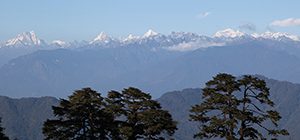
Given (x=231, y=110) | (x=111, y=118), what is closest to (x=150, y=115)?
(x=111, y=118)

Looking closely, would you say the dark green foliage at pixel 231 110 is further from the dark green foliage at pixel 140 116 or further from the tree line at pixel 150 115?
the dark green foliage at pixel 140 116

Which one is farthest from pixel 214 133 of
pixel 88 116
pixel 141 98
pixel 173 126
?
pixel 88 116

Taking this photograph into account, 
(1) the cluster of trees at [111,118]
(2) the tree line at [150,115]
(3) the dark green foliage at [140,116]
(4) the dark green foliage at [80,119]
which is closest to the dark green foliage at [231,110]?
(2) the tree line at [150,115]

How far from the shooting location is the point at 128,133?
40.2 metres

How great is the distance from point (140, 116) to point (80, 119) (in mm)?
4438

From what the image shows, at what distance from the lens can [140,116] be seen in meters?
40.3

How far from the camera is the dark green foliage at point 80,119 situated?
41.0 m

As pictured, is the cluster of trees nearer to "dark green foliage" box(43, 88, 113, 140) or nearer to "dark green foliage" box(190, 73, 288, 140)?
"dark green foliage" box(43, 88, 113, 140)

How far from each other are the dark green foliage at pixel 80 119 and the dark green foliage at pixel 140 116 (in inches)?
38.6

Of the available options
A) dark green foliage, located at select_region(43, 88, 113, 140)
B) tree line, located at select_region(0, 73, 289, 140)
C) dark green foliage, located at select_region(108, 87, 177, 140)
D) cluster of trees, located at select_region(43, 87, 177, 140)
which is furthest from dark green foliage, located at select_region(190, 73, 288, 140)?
dark green foliage, located at select_region(43, 88, 113, 140)

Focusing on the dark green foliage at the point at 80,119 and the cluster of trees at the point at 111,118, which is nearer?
the cluster of trees at the point at 111,118

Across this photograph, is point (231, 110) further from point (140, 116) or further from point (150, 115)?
point (140, 116)

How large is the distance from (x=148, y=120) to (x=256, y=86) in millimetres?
7665

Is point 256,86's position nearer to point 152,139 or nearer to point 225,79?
point 225,79
